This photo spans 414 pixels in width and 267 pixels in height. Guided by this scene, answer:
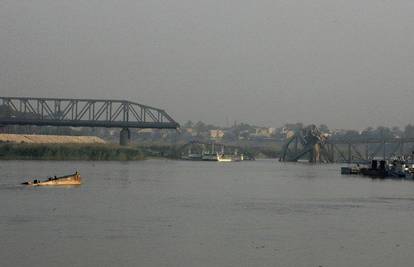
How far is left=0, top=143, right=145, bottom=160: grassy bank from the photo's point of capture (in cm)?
16875

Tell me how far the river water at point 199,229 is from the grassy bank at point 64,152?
350 feet

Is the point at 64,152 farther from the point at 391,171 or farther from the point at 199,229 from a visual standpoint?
the point at 199,229

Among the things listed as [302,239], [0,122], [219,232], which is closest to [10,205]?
[219,232]

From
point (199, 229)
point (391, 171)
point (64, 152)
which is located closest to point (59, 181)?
point (199, 229)

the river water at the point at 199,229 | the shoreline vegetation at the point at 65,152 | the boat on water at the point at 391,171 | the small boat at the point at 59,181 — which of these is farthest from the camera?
the shoreline vegetation at the point at 65,152

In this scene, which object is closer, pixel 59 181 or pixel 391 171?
pixel 59 181

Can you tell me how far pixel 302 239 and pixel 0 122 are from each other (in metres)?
163

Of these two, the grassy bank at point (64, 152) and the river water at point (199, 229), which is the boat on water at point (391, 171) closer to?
the river water at point (199, 229)

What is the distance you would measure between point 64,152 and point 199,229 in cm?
13624

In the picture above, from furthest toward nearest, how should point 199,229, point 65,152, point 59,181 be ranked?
point 65,152
point 59,181
point 199,229

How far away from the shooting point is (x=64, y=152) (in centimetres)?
17400

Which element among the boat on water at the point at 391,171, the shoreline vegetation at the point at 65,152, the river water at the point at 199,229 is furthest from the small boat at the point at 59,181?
the shoreline vegetation at the point at 65,152

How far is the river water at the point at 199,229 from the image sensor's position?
32.2 meters

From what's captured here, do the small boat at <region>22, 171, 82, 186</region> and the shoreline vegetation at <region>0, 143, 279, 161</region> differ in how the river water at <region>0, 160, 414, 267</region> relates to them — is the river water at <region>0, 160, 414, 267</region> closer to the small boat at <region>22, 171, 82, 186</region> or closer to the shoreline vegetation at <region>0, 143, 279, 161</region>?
the small boat at <region>22, 171, 82, 186</region>
